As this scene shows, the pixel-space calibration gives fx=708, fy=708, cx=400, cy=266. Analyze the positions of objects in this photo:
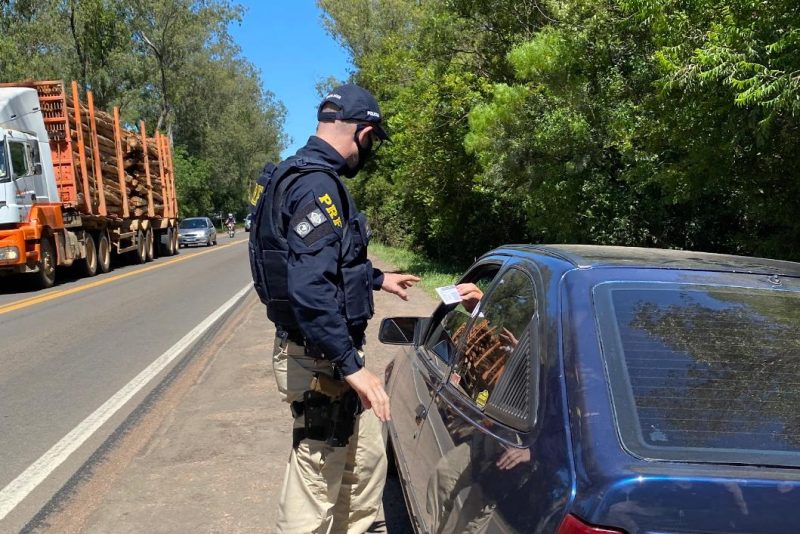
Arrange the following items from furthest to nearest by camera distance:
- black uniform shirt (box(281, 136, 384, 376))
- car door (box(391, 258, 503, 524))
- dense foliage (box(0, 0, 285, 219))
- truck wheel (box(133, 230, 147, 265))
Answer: dense foliage (box(0, 0, 285, 219))
truck wheel (box(133, 230, 147, 265))
car door (box(391, 258, 503, 524))
black uniform shirt (box(281, 136, 384, 376))

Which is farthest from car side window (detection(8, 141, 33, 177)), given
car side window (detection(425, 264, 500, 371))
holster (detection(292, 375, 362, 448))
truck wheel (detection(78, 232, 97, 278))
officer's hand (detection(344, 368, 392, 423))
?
officer's hand (detection(344, 368, 392, 423))

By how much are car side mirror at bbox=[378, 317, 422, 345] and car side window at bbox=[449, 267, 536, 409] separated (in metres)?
0.65

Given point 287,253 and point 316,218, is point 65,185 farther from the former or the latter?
point 316,218

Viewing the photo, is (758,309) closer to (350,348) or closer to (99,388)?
(350,348)

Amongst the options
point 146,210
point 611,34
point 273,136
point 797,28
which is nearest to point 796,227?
point 797,28

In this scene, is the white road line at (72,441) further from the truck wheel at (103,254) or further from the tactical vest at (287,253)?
the truck wheel at (103,254)

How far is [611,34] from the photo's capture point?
8.72 meters

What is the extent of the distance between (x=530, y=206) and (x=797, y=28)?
6.79 meters

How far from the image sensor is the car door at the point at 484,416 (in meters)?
1.99

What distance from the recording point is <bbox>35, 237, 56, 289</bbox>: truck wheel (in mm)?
16281

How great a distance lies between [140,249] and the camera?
25.3 m

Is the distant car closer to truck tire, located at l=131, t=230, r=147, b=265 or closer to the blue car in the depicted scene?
truck tire, located at l=131, t=230, r=147, b=265

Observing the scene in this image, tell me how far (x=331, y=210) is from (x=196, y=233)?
37772 millimetres

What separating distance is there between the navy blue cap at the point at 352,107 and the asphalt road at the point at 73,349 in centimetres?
290
